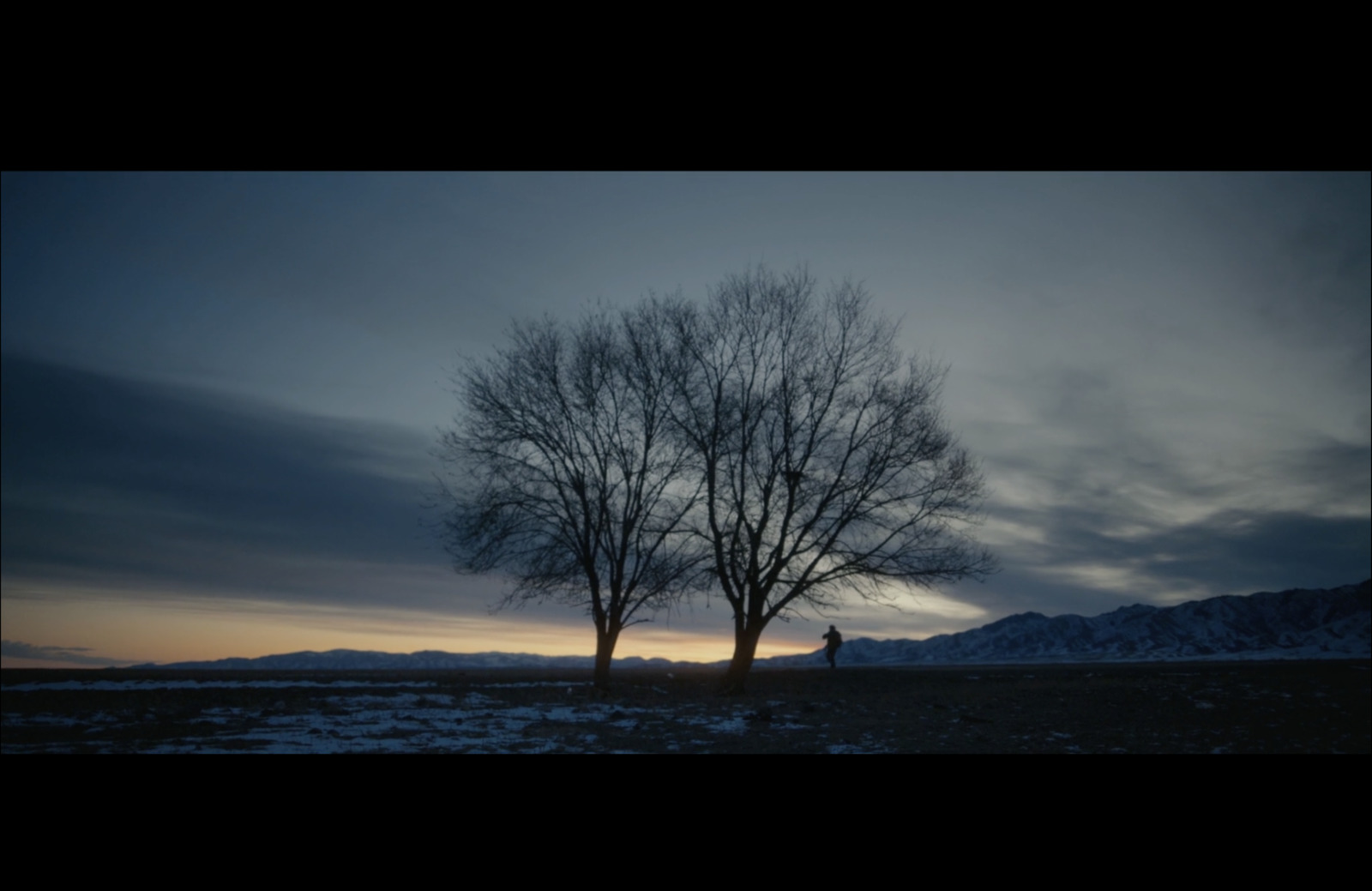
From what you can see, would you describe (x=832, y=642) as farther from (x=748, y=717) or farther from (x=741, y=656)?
(x=748, y=717)

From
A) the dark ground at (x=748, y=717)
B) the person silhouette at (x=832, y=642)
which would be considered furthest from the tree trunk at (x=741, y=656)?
the person silhouette at (x=832, y=642)

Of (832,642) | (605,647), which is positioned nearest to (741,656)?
(605,647)

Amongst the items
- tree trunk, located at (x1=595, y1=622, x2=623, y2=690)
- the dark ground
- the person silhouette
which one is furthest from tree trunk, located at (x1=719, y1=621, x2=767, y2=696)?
the person silhouette

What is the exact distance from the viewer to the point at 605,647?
1942 centimetres

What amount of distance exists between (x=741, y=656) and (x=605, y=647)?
147 inches

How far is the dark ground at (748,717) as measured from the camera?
9688mm

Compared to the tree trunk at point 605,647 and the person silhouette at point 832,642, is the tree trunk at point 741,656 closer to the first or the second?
the tree trunk at point 605,647

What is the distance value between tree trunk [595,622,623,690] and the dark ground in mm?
629
